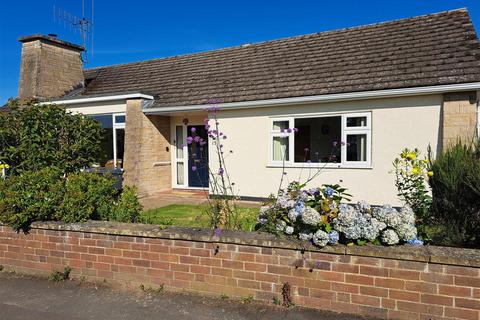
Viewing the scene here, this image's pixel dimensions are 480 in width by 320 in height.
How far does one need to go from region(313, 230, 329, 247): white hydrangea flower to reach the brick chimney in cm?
1286

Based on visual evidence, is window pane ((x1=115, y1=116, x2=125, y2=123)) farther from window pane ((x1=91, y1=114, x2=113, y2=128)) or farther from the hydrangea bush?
the hydrangea bush

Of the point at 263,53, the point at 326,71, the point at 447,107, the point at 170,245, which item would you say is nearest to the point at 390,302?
the point at 170,245

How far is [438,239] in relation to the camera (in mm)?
3654

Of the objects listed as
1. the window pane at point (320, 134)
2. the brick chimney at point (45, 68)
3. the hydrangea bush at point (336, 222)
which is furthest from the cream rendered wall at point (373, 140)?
the brick chimney at point (45, 68)

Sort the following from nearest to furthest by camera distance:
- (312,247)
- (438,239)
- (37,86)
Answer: (312,247) → (438,239) → (37,86)

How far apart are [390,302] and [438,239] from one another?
3.20ft

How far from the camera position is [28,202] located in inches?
177

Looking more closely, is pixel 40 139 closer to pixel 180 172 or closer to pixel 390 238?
pixel 390 238

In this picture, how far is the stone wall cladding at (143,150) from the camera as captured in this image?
1100cm

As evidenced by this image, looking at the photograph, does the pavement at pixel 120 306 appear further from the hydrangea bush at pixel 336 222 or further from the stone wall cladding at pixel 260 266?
the hydrangea bush at pixel 336 222

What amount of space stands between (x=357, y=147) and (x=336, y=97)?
1366mm

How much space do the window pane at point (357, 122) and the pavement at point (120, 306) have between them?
627 cm

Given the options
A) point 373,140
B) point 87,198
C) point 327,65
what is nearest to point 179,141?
point 327,65

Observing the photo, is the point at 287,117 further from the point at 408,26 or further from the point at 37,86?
the point at 37,86
